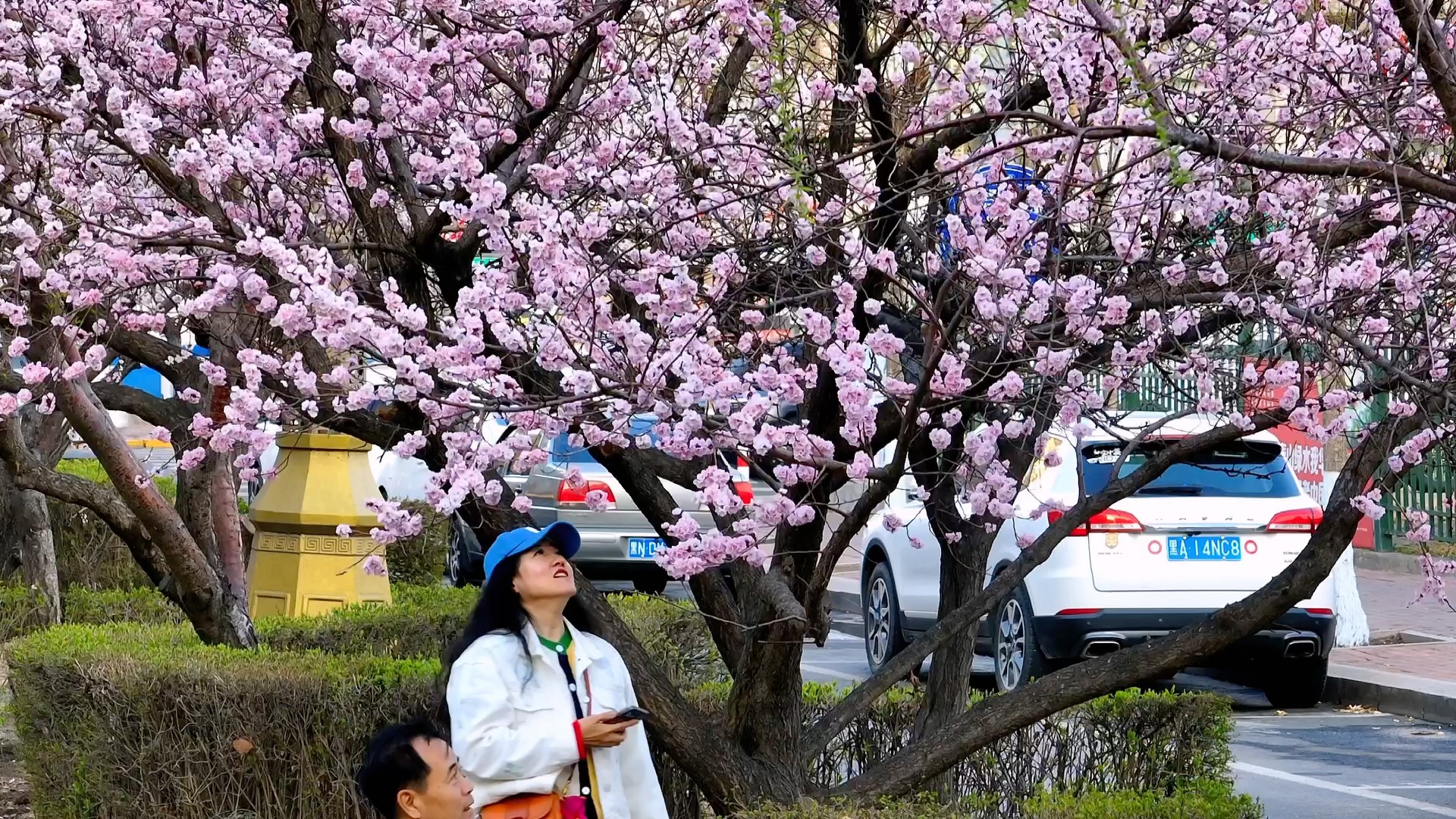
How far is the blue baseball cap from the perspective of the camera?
4254 millimetres

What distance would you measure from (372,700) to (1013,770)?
7.10 feet

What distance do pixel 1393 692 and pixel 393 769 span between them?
28.6ft

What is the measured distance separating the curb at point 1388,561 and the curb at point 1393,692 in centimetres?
634

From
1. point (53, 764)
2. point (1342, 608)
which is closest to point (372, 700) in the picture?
point (53, 764)

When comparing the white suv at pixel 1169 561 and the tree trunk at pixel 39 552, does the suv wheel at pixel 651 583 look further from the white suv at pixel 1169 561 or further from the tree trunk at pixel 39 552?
the white suv at pixel 1169 561

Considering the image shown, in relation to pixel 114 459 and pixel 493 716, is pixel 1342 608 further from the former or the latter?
pixel 493 716

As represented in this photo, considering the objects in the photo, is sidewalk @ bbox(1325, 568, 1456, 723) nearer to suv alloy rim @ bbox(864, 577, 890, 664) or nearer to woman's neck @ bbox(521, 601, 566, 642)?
suv alloy rim @ bbox(864, 577, 890, 664)

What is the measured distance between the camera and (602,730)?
13.4ft

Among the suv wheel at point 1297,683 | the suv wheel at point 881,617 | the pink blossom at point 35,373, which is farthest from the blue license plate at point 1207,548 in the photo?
the pink blossom at point 35,373

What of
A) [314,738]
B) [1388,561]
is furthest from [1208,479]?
[1388,561]

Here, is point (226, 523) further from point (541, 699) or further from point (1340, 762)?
point (1340, 762)

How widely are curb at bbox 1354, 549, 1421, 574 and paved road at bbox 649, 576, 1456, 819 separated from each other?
21.1ft

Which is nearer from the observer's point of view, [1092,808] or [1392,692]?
[1092,808]

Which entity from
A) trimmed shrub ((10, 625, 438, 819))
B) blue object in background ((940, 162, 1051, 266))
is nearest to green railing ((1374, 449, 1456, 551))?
blue object in background ((940, 162, 1051, 266))
